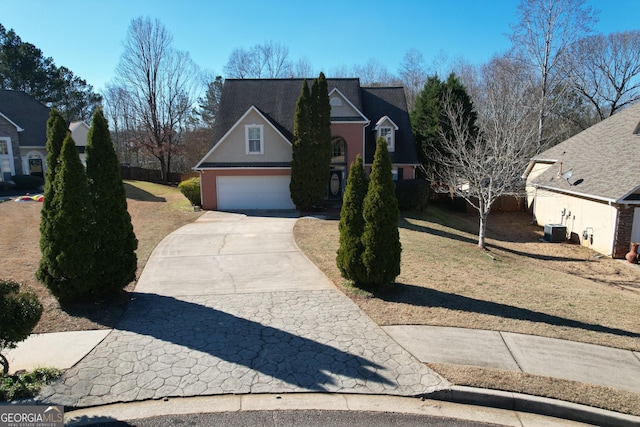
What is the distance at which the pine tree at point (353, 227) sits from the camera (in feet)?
30.2

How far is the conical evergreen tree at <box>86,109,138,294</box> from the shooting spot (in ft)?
26.8

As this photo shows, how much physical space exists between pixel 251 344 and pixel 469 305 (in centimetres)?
492

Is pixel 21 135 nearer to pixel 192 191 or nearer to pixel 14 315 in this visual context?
pixel 192 191

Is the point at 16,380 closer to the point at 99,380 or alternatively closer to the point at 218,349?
the point at 99,380

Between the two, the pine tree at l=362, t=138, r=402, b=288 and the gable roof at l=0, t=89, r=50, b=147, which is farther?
the gable roof at l=0, t=89, r=50, b=147

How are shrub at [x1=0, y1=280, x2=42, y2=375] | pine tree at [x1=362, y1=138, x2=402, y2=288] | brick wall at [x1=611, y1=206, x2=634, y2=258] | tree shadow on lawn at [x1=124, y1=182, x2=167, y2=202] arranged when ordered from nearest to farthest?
shrub at [x1=0, y1=280, x2=42, y2=375], pine tree at [x1=362, y1=138, x2=402, y2=288], brick wall at [x1=611, y1=206, x2=634, y2=258], tree shadow on lawn at [x1=124, y1=182, x2=167, y2=202]

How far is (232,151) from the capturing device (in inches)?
891

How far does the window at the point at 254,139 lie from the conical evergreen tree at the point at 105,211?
566 inches

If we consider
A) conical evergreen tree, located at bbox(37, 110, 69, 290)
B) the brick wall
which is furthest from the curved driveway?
the brick wall

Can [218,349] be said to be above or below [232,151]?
below

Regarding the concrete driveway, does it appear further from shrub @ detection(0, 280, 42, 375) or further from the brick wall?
the brick wall

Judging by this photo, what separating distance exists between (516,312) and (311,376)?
514 cm

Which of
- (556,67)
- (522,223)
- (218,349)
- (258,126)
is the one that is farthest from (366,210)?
(556,67)

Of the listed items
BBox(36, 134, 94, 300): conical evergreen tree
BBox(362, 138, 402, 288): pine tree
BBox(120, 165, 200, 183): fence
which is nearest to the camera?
BBox(36, 134, 94, 300): conical evergreen tree
